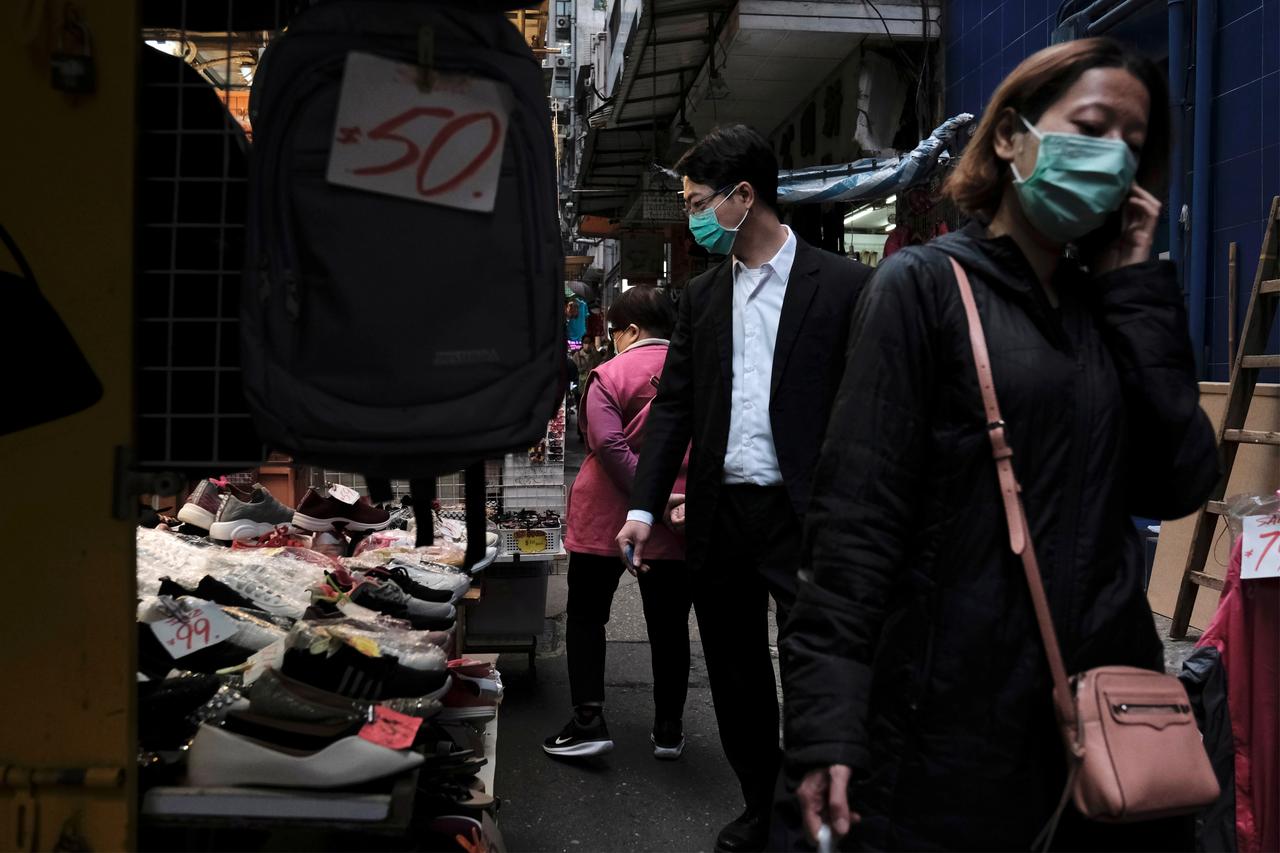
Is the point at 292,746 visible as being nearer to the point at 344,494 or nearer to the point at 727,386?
the point at 727,386

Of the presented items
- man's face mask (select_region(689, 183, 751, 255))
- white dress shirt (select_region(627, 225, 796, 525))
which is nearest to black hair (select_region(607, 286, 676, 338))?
man's face mask (select_region(689, 183, 751, 255))

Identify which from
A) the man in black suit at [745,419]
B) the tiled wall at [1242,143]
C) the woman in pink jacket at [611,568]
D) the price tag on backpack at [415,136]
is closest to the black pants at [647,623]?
the woman in pink jacket at [611,568]

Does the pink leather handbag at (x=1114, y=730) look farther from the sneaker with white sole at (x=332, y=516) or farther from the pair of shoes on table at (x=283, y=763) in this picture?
the sneaker with white sole at (x=332, y=516)

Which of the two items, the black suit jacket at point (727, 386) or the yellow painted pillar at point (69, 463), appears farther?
the black suit jacket at point (727, 386)

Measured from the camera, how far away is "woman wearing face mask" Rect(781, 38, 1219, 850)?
168cm

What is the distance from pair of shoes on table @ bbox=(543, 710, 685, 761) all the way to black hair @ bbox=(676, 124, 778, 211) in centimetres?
219

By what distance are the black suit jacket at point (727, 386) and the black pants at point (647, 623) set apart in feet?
2.77

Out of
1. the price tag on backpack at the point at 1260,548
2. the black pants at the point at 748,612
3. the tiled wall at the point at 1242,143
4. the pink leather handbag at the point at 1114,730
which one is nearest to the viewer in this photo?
the pink leather handbag at the point at 1114,730

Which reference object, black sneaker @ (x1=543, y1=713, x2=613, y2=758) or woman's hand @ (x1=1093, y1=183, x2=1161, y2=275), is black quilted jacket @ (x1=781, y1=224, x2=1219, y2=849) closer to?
woman's hand @ (x1=1093, y1=183, x2=1161, y2=275)

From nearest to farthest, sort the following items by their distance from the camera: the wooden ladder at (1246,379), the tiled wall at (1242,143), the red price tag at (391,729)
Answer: the red price tag at (391,729) < the wooden ladder at (1246,379) < the tiled wall at (1242,143)

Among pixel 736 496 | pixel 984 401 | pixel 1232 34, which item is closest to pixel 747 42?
pixel 1232 34

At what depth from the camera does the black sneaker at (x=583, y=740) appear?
4.40m

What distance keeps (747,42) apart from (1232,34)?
4213 mm

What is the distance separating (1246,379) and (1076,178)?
399 cm
